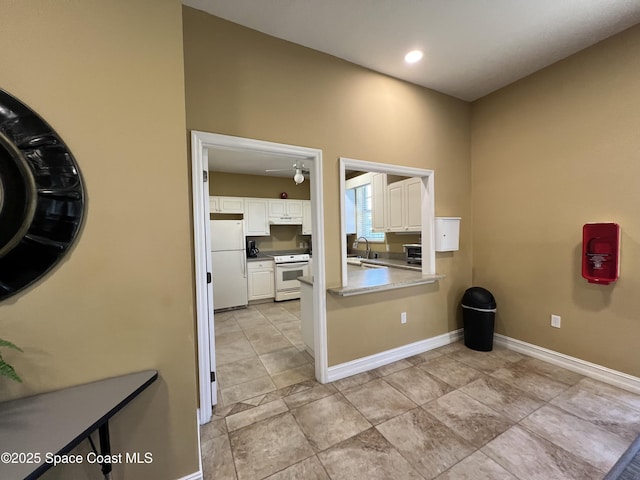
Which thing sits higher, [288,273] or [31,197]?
[31,197]

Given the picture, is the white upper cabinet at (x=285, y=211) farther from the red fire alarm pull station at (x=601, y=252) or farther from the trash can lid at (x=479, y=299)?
the red fire alarm pull station at (x=601, y=252)

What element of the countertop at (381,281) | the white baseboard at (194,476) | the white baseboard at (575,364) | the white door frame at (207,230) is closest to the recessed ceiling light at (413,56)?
the white door frame at (207,230)

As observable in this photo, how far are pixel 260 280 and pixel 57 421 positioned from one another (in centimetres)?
430

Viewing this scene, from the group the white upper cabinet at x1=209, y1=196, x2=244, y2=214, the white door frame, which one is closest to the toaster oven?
the white door frame

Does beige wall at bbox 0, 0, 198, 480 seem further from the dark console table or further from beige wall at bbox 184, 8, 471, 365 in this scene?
beige wall at bbox 184, 8, 471, 365

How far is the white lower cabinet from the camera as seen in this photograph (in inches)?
203

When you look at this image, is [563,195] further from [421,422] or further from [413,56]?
[421,422]

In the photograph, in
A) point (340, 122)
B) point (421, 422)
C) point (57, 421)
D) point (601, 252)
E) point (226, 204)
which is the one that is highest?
point (340, 122)

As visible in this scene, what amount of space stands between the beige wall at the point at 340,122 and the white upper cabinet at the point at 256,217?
3.47 meters

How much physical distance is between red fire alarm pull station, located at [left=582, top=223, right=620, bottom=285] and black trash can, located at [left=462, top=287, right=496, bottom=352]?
2.86 ft

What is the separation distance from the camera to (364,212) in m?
5.55

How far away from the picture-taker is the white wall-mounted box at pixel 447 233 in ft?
9.82

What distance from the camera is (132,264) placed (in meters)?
1.26

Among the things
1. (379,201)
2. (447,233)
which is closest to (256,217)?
(379,201)
